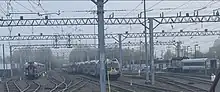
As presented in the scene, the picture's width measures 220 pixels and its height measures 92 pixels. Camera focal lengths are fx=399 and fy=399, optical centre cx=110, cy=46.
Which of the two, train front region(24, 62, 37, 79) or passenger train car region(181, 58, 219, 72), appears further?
passenger train car region(181, 58, 219, 72)

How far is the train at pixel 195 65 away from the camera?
68156mm

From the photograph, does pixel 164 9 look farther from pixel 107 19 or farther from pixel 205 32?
pixel 205 32

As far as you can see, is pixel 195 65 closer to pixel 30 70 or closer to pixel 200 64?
pixel 200 64

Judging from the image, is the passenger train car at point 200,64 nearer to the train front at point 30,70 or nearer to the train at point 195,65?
the train at point 195,65

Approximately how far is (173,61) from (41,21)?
4681cm

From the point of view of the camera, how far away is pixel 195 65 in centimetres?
7331

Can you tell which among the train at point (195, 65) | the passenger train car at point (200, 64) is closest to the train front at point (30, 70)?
the train at point (195, 65)

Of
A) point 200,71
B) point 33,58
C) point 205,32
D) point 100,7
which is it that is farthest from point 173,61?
point 100,7

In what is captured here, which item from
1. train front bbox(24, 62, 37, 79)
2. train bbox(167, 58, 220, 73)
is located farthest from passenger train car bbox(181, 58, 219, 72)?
train front bbox(24, 62, 37, 79)

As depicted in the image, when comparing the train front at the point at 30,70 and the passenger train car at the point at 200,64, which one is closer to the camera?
the train front at the point at 30,70

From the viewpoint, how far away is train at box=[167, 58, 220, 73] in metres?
68.2

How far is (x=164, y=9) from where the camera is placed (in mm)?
42031

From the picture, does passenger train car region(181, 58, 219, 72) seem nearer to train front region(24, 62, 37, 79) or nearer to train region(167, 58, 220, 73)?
train region(167, 58, 220, 73)

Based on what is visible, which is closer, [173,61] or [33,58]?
[173,61]
